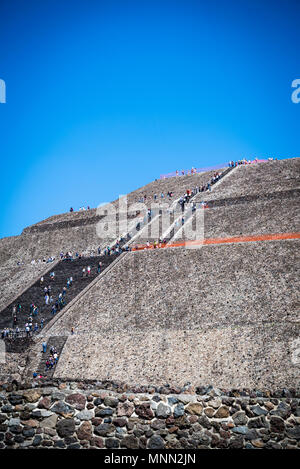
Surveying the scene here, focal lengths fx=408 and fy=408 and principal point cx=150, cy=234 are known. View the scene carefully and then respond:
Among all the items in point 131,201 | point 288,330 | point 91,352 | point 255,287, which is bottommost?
point 91,352

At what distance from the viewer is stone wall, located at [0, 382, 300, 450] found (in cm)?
680

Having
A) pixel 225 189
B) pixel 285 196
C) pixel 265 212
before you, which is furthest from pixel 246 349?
pixel 225 189

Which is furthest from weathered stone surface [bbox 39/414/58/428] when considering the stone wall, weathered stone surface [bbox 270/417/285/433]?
weathered stone surface [bbox 270/417/285/433]

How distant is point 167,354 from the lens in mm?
20859

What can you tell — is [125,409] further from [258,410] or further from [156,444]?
[258,410]

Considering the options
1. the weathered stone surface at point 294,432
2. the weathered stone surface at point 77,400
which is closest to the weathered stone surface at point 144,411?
the weathered stone surface at point 77,400

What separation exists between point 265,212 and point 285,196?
4049 mm

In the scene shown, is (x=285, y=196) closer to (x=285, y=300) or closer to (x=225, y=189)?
(x=225, y=189)

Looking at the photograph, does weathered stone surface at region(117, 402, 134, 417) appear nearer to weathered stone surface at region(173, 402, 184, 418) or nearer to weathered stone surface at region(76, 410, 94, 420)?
weathered stone surface at region(76, 410, 94, 420)

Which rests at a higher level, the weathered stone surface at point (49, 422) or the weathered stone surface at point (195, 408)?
the weathered stone surface at point (195, 408)

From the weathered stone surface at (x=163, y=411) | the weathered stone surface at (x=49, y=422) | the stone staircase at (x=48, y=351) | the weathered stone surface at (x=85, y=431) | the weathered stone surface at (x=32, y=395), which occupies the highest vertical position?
the weathered stone surface at (x=32, y=395)

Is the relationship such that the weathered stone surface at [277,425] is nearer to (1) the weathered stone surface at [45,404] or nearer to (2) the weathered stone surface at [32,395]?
(1) the weathered stone surface at [45,404]

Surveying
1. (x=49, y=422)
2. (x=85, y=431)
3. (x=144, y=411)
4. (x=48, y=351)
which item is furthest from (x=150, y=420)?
(x=48, y=351)

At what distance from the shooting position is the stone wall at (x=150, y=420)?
680 cm
